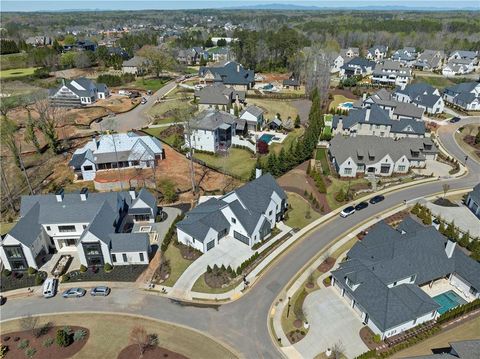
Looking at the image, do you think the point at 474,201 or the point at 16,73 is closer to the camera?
the point at 474,201

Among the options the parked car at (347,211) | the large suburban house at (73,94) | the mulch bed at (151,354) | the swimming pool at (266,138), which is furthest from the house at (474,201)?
the large suburban house at (73,94)

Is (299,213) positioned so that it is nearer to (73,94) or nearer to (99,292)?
(99,292)

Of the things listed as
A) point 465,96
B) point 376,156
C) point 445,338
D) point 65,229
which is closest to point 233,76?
point 376,156

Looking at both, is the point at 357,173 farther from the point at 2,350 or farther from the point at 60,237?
the point at 2,350

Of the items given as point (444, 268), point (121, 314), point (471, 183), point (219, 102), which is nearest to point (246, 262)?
point (121, 314)

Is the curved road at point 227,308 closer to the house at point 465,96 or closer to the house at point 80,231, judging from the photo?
the house at point 80,231
